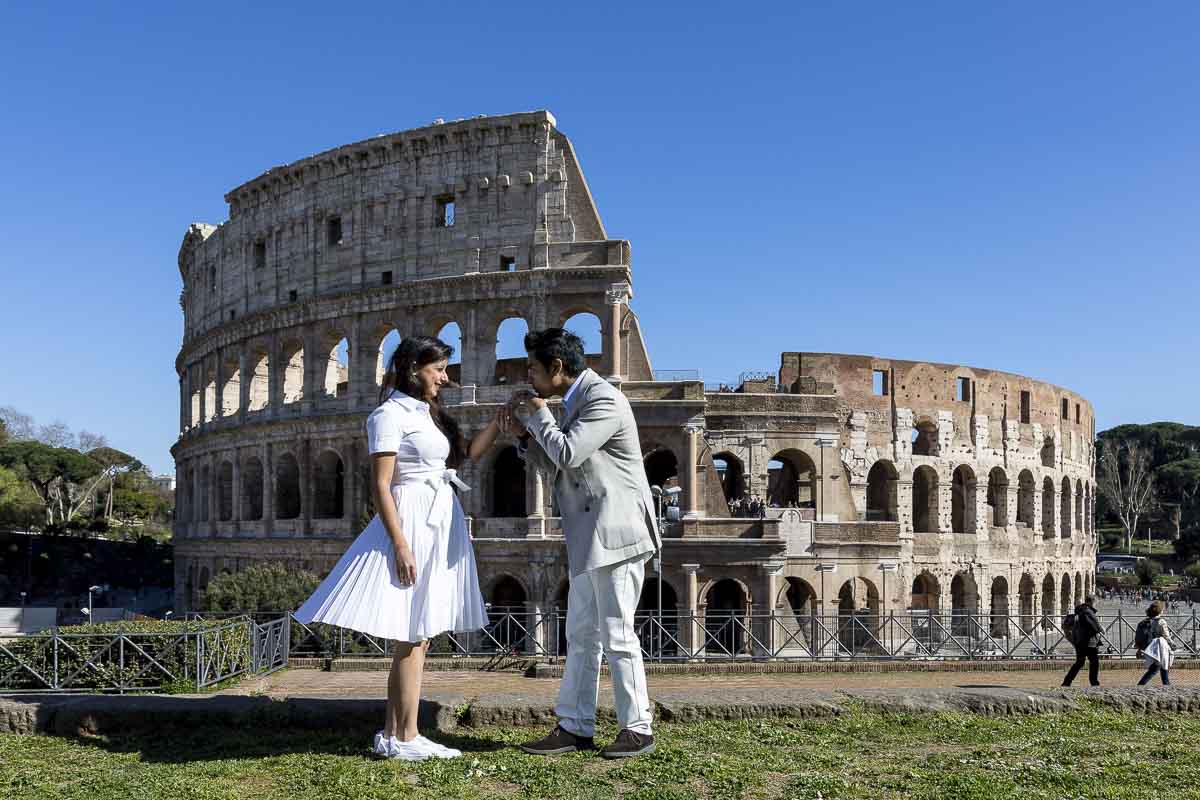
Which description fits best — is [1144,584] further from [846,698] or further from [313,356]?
[846,698]

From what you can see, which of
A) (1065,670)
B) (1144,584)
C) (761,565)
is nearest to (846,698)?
(1065,670)

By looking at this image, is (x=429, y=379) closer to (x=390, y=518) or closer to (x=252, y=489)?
(x=390, y=518)

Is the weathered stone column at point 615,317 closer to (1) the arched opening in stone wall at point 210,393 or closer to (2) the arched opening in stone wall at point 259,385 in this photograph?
(2) the arched opening in stone wall at point 259,385

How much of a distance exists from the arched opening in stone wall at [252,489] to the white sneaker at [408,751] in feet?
109

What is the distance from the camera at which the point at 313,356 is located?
34.4 m

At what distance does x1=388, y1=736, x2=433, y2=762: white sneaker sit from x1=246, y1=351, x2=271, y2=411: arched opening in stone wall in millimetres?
34306

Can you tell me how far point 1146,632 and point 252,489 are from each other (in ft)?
102

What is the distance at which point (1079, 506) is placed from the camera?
149ft

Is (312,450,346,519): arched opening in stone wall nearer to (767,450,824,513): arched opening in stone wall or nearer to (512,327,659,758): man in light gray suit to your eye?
(767,450,824,513): arched opening in stone wall

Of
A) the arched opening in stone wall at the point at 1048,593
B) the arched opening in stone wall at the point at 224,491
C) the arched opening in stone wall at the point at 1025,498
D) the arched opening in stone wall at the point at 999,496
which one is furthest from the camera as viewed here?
the arched opening in stone wall at the point at 1048,593

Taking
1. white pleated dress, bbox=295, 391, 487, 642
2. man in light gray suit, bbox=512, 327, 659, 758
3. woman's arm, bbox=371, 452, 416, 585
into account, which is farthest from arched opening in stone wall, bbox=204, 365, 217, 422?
man in light gray suit, bbox=512, 327, 659, 758

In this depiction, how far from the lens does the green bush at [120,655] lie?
33.5ft

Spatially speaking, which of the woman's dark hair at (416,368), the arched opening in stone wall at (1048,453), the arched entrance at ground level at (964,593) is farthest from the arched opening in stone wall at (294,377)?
the woman's dark hair at (416,368)

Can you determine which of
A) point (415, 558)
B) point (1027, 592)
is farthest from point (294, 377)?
point (415, 558)
